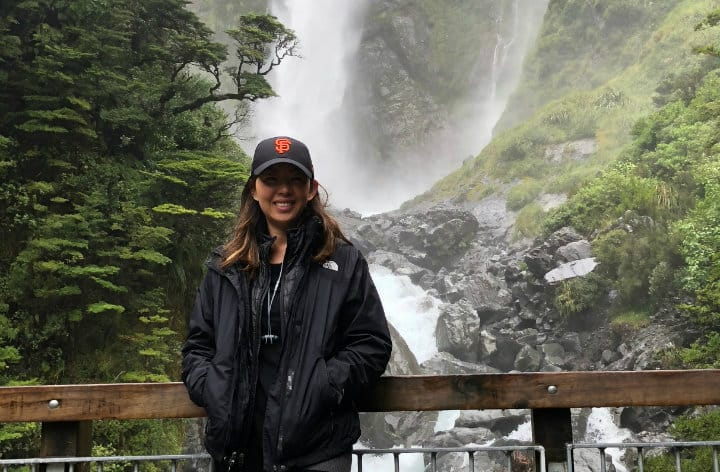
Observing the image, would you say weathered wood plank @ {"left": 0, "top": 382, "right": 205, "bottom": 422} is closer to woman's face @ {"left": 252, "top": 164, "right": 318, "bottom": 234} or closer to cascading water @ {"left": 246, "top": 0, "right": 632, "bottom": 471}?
woman's face @ {"left": 252, "top": 164, "right": 318, "bottom": 234}

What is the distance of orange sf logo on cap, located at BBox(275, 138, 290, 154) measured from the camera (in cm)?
159

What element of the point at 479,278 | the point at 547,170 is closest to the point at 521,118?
the point at 547,170

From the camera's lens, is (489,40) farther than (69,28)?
Yes

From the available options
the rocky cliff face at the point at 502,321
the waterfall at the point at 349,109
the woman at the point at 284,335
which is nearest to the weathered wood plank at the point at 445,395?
the woman at the point at 284,335

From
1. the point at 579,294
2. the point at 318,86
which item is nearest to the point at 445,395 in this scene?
the point at 579,294

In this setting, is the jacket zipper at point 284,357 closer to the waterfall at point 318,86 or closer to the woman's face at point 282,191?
the woman's face at point 282,191

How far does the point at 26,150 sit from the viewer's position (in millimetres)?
10008

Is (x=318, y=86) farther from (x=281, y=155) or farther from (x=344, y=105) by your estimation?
(x=281, y=155)

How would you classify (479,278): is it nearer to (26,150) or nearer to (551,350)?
(551,350)

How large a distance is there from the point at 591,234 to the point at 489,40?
27.0 m

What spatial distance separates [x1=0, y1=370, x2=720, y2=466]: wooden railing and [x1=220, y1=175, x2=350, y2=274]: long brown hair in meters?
0.50

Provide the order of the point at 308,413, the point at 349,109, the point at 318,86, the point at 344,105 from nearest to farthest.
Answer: the point at 308,413 → the point at 318,86 → the point at 344,105 → the point at 349,109

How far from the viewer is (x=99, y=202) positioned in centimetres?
989

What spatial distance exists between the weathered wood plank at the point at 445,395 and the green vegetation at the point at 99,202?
646cm
